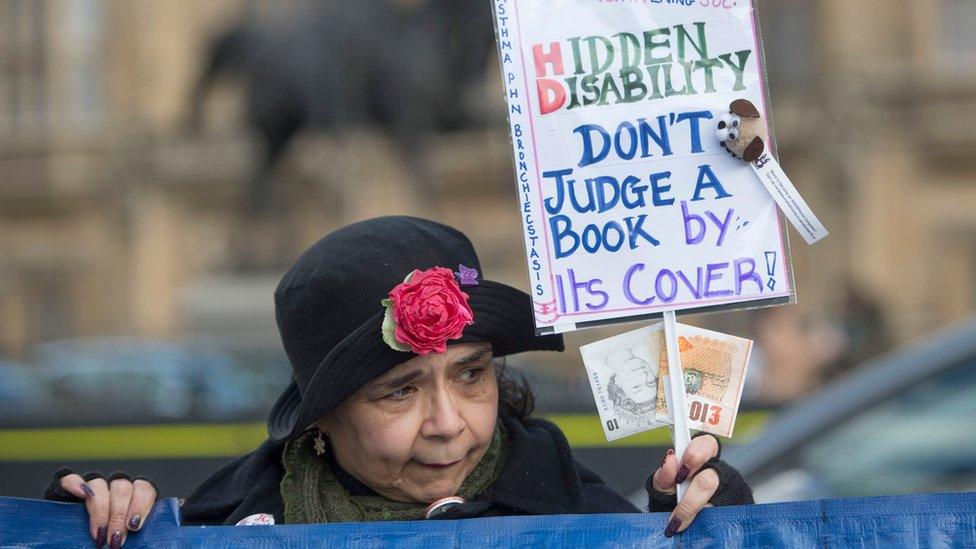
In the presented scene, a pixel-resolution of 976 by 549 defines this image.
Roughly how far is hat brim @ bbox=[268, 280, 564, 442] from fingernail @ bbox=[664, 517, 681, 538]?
341 mm

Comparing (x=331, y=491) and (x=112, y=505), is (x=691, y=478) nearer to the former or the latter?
(x=331, y=491)

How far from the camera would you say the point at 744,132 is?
2006mm

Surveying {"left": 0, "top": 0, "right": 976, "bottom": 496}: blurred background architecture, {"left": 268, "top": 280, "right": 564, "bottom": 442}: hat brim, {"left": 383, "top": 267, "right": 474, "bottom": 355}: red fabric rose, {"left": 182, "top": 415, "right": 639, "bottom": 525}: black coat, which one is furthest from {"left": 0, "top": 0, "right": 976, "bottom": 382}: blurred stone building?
{"left": 383, "top": 267, "right": 474, "bottom": 355}: red fabric rose

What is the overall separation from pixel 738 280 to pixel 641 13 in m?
0.38

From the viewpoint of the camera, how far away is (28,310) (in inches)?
1070

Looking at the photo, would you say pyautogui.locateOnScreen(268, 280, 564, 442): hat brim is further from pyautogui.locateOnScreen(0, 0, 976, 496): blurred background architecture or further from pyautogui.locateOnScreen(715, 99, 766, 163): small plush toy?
pyautogui.locateOnScreen(0, 0, 976, 496): blurred background architecture

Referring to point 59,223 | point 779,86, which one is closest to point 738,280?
point 779,86

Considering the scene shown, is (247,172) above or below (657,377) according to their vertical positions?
above

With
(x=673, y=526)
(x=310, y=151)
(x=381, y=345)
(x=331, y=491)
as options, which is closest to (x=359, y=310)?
(x=381, y=345)

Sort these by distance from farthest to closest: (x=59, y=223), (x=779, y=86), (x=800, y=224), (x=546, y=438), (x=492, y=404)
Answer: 1. (x=59, y=223)
2. (x=779, y=86)
3. (x=546, y=438)
4. (x=492, y=404)
5. (x=800, y=224)

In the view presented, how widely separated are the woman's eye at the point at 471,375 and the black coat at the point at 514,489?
165 millimetres

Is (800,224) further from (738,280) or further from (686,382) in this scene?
(686,382)

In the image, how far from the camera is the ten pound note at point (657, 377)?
6.55 feet

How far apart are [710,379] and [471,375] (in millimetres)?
351
